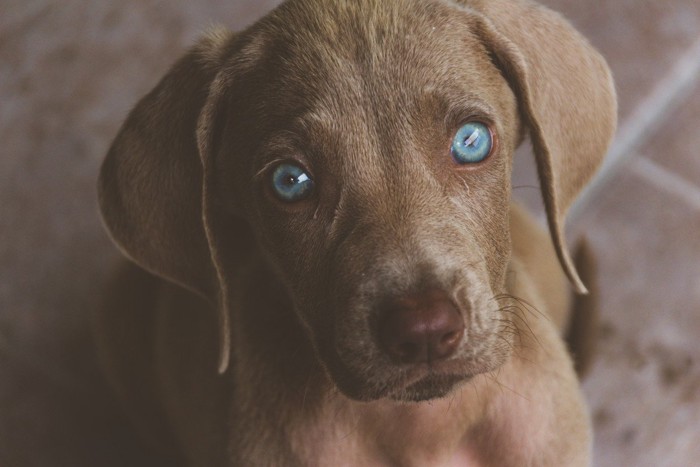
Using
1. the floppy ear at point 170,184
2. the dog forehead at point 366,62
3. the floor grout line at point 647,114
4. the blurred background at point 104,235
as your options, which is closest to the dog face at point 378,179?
the dog forehead at point 366,62

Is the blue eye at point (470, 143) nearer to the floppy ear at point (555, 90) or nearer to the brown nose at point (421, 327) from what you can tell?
the floppy ear at point (555, 90)

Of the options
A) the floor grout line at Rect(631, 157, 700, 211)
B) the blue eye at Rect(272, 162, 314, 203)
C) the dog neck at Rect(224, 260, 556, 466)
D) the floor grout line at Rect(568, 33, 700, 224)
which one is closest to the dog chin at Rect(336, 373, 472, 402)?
the dog neck at Rect(224, 260, 556, 466)

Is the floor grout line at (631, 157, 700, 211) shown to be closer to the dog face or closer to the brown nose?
the dog face

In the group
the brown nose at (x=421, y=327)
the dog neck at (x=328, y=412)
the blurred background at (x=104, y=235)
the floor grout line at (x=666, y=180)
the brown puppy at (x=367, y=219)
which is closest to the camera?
the brown nose at (x=421, y=327)

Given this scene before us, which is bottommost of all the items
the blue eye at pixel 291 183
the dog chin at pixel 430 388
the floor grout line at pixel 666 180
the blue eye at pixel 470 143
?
the floor grout line at pixel 666 180

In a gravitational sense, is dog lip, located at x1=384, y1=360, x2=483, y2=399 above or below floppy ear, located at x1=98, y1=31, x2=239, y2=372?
below

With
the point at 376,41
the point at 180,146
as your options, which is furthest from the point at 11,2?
the point at 376,41
